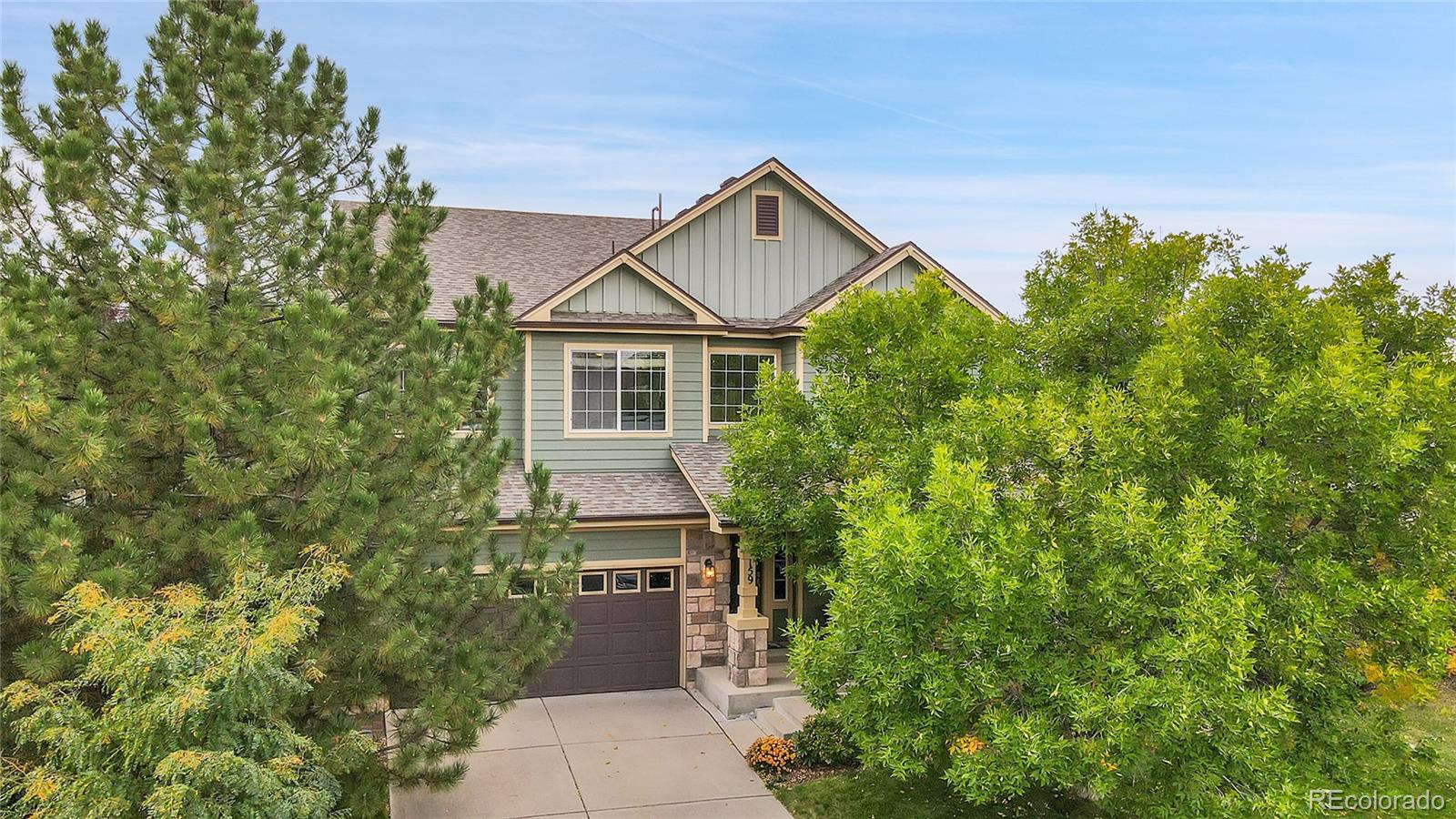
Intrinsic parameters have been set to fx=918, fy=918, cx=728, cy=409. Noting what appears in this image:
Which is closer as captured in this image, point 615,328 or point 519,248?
A: point 615,328

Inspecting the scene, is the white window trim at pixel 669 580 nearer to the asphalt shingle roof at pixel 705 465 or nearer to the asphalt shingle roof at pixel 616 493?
the asphalt shingle roof at pixel 616 493

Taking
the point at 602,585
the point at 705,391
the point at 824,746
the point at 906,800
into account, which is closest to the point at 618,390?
the point at 705,391

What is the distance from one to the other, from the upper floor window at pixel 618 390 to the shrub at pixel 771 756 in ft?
19.4

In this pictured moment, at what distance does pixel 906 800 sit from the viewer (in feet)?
35.7

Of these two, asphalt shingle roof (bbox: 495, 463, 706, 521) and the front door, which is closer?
asphalt shingle roof (bbox: 495, 463, 706, 521)

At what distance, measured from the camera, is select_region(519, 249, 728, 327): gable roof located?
15.2 metres

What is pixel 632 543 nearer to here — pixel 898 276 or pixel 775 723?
pixel 775 723

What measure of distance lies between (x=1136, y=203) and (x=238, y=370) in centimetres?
1340

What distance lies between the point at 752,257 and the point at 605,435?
433cm

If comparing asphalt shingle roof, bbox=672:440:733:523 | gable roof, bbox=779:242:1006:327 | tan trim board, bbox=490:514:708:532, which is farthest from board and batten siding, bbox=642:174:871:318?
tan trim board, bbox=490:514:708:532

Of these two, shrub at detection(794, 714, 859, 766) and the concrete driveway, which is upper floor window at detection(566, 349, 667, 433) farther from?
shrub at detection(794, 714, 859, 766)

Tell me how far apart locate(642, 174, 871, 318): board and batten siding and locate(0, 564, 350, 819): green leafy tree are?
1094 centimetres

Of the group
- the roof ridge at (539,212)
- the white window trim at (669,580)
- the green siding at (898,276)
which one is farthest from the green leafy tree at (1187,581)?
the roof ridge at (539,212)

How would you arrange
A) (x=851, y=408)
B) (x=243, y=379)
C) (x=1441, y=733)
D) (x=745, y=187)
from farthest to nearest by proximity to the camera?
(x=745, y=187), (x=1441, y=733), (x=851, y=408), (x=243, y=379)
